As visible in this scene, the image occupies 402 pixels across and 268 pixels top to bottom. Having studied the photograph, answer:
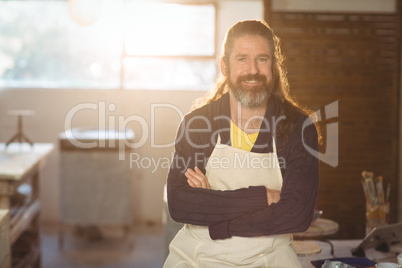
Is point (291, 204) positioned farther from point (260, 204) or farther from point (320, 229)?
point (320, 229)

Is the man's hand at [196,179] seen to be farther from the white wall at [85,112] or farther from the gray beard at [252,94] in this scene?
the white wall at [85,112]

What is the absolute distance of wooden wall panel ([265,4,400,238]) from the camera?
152 inches

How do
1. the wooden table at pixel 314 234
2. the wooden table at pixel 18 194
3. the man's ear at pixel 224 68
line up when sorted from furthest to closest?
the wooden table at pixel 18 194, the wooden table at pixel 314 234, the man's ear at pixel 224 68

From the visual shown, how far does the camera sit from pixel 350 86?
391 cm

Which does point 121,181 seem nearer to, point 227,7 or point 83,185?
point 83,185

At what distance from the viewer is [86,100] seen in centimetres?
535

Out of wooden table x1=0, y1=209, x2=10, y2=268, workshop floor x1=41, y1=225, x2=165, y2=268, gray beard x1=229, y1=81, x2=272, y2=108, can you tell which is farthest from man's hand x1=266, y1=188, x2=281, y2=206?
workshop floor x1=41, y1=225, x2=165, y2=268

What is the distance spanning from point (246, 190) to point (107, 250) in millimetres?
3133

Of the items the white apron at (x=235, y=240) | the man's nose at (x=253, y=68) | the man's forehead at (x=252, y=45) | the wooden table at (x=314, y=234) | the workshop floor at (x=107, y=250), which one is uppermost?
the man's forehead at (x=252, y=45)

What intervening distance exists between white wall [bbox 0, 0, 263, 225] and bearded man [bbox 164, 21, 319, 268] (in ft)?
10.7

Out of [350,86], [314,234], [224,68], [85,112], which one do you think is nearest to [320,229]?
[314,234]

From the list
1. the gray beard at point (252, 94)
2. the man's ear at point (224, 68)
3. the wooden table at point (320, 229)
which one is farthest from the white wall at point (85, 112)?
the gray beard at point (252, 94)

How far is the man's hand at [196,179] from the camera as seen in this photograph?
6.53ft

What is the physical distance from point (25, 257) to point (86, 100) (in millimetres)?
2024
